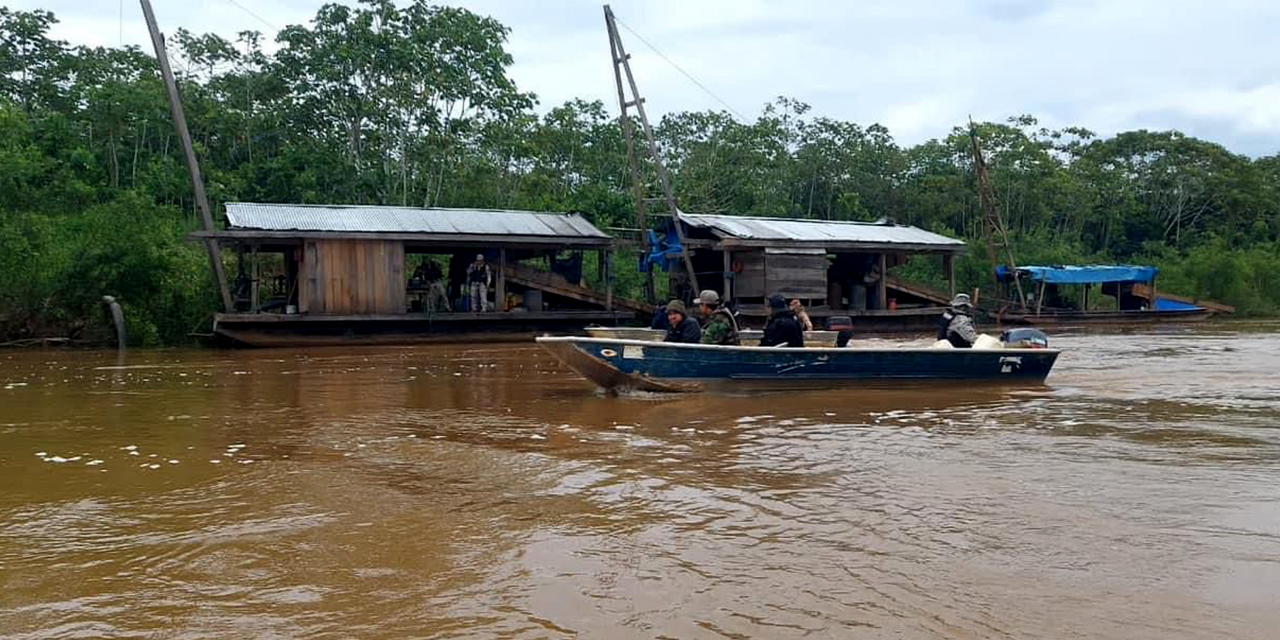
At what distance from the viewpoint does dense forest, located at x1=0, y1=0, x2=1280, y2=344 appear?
19.4 metres

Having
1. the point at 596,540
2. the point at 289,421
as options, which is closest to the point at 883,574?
the point at 596,540

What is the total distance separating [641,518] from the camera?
5.39m

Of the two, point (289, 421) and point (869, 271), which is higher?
point (869, 271)

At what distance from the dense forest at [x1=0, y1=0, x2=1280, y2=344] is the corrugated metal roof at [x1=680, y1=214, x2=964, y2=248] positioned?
5525 millimetres

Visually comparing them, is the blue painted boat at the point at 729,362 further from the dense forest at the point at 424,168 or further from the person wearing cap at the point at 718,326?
the dense forest at the point at 424,168

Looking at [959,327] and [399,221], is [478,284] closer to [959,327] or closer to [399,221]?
[399,221]

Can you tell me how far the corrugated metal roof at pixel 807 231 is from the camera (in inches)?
882

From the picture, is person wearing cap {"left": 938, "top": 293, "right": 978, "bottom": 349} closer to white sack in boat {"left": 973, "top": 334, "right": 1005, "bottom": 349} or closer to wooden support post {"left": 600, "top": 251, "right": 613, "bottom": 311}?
white sack in boat {"left": 973, "top": 334, "right": 1005, "bottom": 349}

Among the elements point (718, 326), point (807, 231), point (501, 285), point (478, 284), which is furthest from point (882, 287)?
point (718, 326)

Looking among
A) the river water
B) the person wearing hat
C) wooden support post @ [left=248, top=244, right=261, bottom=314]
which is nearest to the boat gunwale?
the person wearing hat

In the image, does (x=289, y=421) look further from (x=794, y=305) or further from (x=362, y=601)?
(x=794, y=305)

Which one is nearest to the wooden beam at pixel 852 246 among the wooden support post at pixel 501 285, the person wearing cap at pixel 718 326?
the wooden support post at pixel 501 285

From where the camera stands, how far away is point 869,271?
82.8 feet

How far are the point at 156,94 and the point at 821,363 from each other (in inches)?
932
